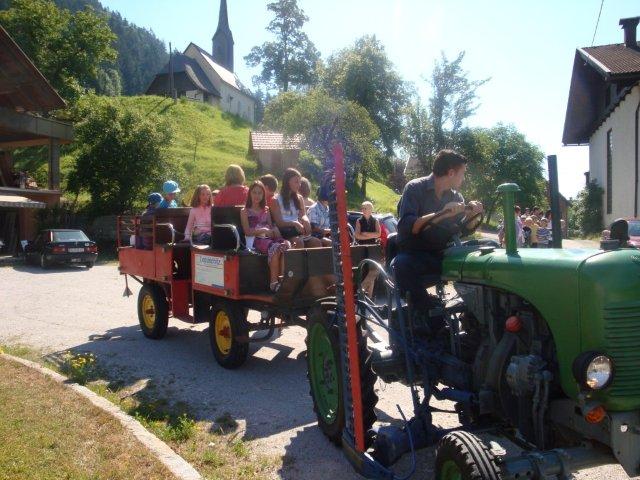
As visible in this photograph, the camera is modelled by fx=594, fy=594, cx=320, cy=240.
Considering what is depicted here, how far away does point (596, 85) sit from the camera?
31.6m

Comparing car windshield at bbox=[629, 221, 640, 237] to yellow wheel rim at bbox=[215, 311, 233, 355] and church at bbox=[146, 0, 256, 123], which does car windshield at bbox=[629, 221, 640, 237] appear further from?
church at bbox=[146, 0, 256, 123]

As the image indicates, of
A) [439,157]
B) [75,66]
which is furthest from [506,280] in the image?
[75,66]

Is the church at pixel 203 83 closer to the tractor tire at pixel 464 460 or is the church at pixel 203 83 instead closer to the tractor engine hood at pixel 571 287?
the tractor engine hood at pixel 571 287

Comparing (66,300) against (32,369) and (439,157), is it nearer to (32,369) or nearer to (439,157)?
(32,369)

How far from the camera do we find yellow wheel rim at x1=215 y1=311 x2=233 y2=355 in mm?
6746

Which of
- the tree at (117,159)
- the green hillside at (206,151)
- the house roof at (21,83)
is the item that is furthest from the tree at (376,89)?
the house roof at (21,83)

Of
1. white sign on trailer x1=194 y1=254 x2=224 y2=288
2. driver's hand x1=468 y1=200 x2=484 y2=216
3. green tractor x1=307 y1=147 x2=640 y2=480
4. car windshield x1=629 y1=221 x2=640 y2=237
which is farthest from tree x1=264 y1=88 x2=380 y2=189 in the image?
green tractor x1=307 y1=147 x2=640 y2=480

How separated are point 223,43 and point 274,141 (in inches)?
1967

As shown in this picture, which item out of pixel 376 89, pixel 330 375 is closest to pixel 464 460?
pixel 330 375

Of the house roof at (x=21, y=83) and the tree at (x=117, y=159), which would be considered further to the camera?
the tree at (x=117, y=159)

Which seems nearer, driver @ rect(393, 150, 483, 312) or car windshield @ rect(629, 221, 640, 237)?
driver @ rect(393, 150, 483, 312)

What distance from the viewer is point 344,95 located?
148ft

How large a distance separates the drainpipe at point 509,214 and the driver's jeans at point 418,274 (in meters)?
0.69

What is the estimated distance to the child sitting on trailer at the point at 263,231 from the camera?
20.8 feet
